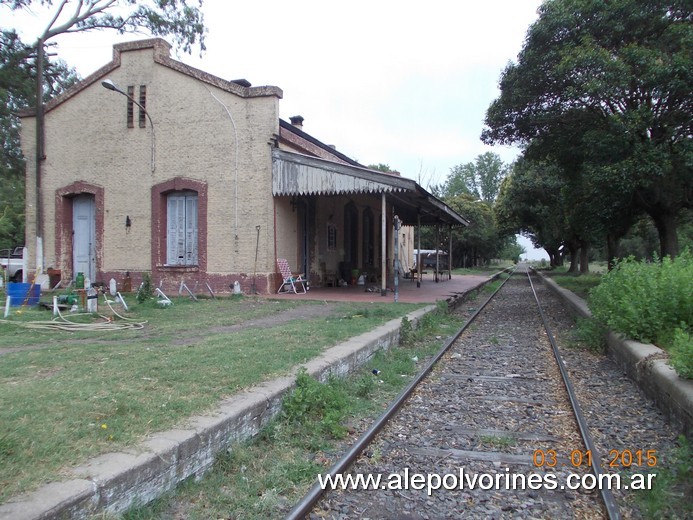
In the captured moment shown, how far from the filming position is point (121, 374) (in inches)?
202

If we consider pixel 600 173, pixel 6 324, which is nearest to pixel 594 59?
pixel 600 173

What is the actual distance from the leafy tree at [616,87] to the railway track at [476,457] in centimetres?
702

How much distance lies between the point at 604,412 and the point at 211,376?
4.20 meters

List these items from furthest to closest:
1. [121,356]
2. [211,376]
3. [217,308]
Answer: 1. [217,308]
2. [121,356]
3. [211,376]

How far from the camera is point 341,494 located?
141 inches

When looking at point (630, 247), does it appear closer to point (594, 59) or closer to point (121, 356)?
point (594, 59)

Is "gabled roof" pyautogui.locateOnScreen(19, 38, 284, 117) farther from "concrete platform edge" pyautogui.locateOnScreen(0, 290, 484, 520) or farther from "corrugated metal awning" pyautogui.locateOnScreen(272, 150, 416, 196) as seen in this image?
"concrete platform edge" pyautogui.locateOnScreen(0, 290, 484, 520)

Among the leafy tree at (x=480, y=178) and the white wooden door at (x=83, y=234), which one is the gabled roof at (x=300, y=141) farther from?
the leafy tree at (x=480, y=178)

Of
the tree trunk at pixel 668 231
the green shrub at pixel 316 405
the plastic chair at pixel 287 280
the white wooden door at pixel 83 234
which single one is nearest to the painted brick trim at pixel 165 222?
the plastic chair at pixel 287 280

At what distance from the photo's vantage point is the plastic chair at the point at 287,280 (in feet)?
51.0

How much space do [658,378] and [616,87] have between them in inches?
326

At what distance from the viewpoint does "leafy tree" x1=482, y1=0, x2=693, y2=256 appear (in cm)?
1116

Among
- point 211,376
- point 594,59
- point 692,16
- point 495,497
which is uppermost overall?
point 692,16

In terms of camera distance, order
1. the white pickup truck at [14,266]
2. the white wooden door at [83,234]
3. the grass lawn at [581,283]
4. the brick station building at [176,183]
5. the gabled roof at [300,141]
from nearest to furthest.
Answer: the brick station building at [176,183]
the gabled roof at [300,141]
the white wooden door at [83,234]
the grass lawn at [581,283]
the white pickup truck at [14,266]
